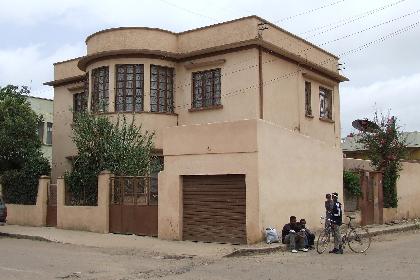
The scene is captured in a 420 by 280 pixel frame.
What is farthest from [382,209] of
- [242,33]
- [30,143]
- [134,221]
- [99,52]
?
[30,143]

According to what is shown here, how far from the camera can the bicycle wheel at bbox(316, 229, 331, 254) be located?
1472 centimetres

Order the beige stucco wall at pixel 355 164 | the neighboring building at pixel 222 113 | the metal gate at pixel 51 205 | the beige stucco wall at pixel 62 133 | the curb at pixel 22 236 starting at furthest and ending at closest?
1. the beige stucco wall at pixel 62 133
2. the beige stucco wall at pixel 355 164
3. the metal gate at pixel 51 205
4. the curb at pixel 22 236
5. the neighboring building at pixel 222 113

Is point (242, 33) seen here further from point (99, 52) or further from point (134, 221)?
point (134, 221)

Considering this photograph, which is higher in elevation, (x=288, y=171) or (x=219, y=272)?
(x=288, y=171)

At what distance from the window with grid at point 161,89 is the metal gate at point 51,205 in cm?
492

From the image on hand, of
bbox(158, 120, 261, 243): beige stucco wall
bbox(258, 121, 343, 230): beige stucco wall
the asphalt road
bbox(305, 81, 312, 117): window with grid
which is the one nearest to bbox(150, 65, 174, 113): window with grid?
bbox(158, 120, 261, 243): beige stucco wall

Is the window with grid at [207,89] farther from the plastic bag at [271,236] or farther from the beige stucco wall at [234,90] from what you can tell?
the plastic bag at [271,236]

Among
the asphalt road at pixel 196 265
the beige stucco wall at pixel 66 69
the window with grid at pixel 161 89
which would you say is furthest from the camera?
the beige stucco wall at pixel 66 69

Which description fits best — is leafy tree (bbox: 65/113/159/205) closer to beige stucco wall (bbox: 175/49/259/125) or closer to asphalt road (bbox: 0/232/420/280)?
beige stucco wall (bbox: 175/49/259/125)

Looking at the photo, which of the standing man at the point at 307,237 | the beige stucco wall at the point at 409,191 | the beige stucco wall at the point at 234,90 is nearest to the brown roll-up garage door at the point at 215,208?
the standing man at the point at 307,237

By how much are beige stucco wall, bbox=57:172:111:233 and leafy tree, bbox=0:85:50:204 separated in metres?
2.37

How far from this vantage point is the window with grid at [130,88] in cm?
2217

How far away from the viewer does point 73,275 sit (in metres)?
11.0

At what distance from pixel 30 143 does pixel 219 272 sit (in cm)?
1539
